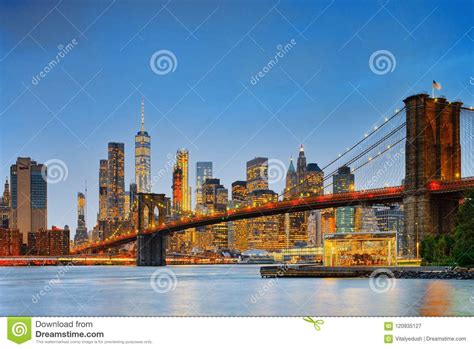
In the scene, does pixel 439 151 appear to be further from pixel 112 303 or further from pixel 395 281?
pixel 112 303

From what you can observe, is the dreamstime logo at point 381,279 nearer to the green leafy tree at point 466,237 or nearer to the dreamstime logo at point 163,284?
the green leafy tree at point 466,237

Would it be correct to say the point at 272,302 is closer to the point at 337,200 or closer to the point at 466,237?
the point at 466,237

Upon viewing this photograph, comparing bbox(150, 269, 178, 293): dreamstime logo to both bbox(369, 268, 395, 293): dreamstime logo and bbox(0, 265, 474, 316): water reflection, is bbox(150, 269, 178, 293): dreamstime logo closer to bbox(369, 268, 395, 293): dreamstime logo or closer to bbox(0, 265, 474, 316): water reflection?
bbox(0, 265, 474, 316): water reflection

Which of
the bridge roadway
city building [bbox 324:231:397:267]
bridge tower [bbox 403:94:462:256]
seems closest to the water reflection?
city building [bbox 324:231:397:267]

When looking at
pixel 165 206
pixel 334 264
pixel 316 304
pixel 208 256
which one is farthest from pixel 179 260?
pixel 316 304
